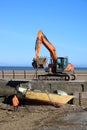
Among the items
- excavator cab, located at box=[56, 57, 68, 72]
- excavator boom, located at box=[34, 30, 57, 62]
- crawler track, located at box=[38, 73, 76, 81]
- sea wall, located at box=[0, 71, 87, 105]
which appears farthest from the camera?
excavator cab, located at box=[56, 57, 68, 72]

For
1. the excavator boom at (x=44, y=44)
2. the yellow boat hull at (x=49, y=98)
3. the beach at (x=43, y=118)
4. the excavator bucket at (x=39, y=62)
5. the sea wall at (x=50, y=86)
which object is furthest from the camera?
the excavator boom at (x=44, y=44)

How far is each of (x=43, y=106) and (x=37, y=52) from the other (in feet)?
22.1

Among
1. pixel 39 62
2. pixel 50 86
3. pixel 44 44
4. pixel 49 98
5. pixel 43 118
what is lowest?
pixel 43 118

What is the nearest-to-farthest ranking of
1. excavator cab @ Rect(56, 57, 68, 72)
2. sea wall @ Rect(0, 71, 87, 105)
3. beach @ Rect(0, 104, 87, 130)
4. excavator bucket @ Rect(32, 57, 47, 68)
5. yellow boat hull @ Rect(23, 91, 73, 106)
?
beach @ Rect(0, 104, 87, 130), yellow boat hull @ Rect(23, 91, 73, 106), sea wall @ Rect(0, 71, 87, 105), excavator bucket @ Rect(32, 57, 47, 68), excavator cab @ Rect(56, 57, 68, 72)

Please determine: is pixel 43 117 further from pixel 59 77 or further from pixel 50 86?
pixel 59 77

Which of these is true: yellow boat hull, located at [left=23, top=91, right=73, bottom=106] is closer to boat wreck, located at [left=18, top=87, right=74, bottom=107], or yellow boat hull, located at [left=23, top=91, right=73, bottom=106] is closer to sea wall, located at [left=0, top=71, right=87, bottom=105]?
boat wreck, located at [left=18, top=87, right=74, bottom=107]

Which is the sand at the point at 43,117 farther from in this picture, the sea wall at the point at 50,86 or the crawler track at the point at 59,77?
the crawler track at the point at 59,77

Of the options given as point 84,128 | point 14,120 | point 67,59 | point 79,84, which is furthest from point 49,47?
point 84,128

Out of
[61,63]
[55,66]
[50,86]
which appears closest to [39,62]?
[50,86]

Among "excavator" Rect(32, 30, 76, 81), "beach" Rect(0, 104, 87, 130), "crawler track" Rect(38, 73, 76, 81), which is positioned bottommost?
"beach" Rect(0, 104, 87, 130)

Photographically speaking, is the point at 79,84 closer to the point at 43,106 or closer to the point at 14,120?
the point at 43,106

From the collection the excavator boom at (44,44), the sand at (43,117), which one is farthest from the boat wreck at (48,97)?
the excavator boom at (44,44)

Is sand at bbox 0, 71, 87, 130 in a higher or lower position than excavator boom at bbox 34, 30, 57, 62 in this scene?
lower

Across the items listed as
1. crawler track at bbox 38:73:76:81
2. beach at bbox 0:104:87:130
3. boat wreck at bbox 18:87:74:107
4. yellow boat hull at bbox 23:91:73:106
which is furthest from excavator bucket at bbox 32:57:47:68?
beach at bbox 0:104:87:130
